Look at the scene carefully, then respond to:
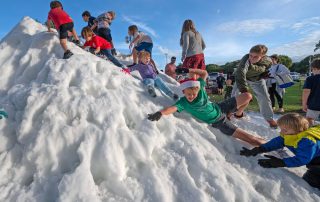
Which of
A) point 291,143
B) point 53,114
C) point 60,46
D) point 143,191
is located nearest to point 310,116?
point 291,143

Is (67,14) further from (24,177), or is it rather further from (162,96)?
(24,177)

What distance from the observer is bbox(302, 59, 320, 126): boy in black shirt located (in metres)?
5.12

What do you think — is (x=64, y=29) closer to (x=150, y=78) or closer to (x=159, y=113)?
(x=150, y=78)

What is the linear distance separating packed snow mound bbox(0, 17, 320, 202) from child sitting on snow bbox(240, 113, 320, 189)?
0.41 ft

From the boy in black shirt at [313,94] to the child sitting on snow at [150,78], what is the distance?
2.25 metres

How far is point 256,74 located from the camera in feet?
18.5

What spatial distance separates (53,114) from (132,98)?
3.70ft

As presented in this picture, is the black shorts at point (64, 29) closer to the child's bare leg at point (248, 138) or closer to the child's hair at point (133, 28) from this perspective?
the child's hair at point (133, 28)

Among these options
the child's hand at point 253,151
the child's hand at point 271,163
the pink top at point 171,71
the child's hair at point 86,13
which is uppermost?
the child's hair at point 86,13

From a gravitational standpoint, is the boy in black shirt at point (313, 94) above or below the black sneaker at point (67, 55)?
below

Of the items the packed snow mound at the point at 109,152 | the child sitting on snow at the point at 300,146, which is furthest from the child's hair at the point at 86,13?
the child sitting on snow at the point at 300,146

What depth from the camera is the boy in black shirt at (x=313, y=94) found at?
5.12m

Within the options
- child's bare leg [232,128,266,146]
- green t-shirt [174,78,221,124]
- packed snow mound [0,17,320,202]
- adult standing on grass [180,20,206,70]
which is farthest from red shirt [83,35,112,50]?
child's bare leg [232,128,266,146]

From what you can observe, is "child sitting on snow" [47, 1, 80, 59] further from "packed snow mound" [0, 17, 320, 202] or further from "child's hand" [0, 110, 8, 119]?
"child's hand" [0, 110, 8, 119]
